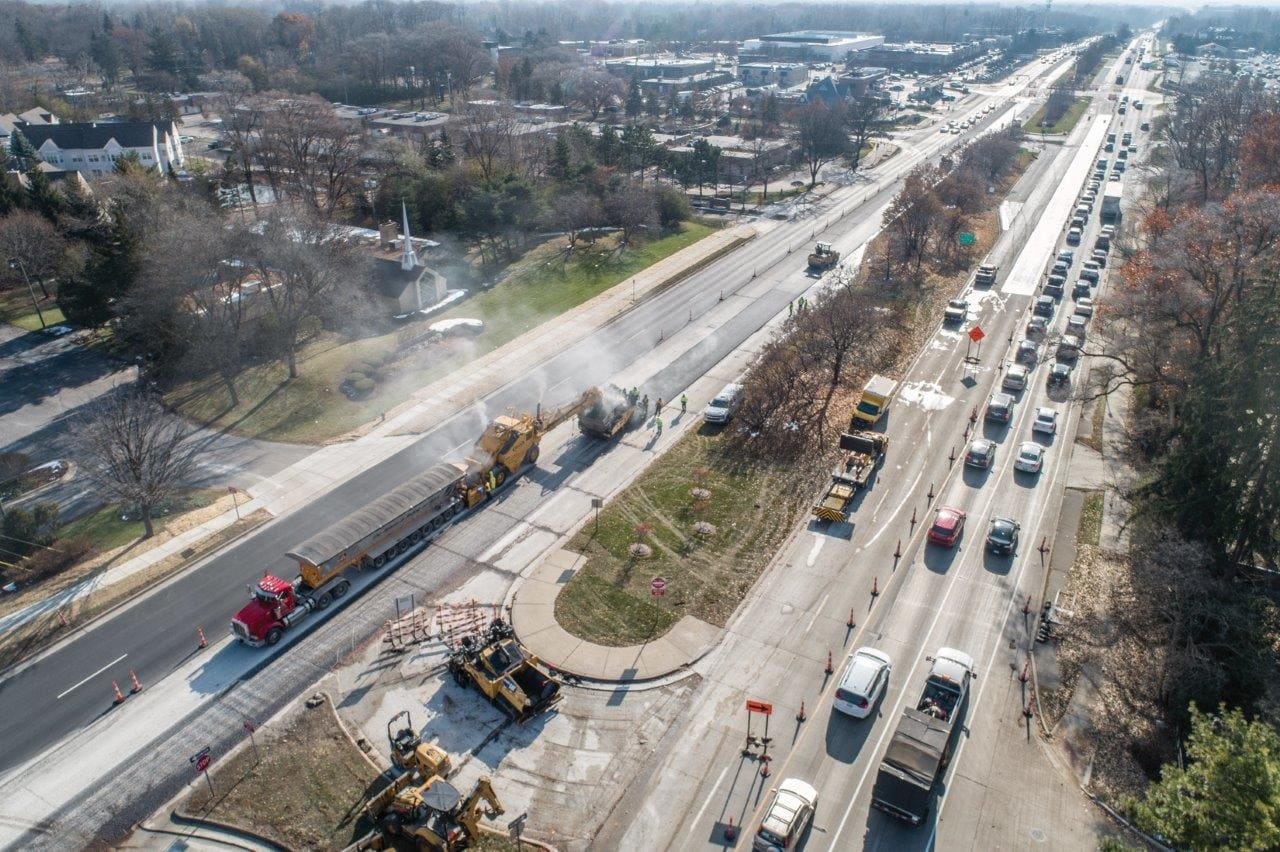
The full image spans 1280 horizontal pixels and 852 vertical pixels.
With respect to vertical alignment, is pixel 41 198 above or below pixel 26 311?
above

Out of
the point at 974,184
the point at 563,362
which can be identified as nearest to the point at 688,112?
the point at 974,184

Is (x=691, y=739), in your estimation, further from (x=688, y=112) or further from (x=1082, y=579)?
(x=688, y=112)

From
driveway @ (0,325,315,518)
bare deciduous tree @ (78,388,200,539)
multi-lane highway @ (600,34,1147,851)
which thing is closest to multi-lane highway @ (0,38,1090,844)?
multi-lane highway @ (600,34,1147,851)

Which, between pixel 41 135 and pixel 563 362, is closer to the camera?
pixel 563 362

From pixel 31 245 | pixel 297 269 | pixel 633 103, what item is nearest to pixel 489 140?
pixel 297 269

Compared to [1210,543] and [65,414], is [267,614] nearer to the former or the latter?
[65,414]
